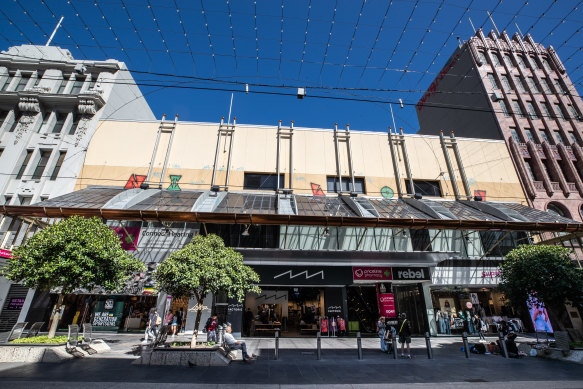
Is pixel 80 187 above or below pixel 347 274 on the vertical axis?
above

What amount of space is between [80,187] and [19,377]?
15316 millimetres

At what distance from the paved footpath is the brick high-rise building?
60.1 feet

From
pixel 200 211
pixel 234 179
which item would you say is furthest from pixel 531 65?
pixel 200 211

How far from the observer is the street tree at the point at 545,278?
1110 centimetres

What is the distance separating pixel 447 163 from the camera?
22.4 m

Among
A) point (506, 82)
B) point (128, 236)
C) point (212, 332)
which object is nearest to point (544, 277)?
point (212, 332)

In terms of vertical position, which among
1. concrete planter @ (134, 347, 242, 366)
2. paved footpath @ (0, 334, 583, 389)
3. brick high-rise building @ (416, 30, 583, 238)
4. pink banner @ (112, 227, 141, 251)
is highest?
brick high-rise building @ (416, 30, 583, 238)

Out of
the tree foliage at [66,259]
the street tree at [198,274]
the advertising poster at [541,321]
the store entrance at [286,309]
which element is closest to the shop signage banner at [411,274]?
the store entrance at [286,309]

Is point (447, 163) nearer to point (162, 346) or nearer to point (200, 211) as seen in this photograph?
point (200, 211)

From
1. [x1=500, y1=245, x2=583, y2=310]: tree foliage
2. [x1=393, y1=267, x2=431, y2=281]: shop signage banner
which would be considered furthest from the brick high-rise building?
[x1=500, y1=245, x2=583, y2=310]: tree foliage

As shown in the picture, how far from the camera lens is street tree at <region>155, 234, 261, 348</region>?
962 centimetres

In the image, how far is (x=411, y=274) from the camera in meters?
18.2

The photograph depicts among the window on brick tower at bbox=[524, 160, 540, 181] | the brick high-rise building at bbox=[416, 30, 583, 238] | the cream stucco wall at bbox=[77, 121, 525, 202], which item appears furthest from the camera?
the window on brick tower at bbox=[524, 160, 540, 181]

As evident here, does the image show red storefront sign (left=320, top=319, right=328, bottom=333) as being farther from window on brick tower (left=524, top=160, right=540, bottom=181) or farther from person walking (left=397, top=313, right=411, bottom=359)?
window on brick tower (left=524, top=160, right=540, bottom=181)
